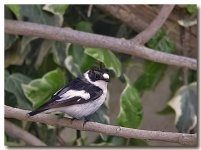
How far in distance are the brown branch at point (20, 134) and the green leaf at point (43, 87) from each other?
0.12 m

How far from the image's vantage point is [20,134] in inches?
57.0

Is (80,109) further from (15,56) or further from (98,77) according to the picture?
(15,56)

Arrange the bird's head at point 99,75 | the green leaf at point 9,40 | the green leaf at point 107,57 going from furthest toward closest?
the green leaf at point 9,40, the green leaf at point 107,57, the bird's head at point 99,75

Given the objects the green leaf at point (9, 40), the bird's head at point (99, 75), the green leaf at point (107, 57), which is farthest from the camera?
the green leaf at point (9, 40)

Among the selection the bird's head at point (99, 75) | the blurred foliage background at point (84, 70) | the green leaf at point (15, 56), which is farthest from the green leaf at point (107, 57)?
the bird's head at point (99, 75)

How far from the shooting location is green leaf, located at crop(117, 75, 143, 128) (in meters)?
1.31

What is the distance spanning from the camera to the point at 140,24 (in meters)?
1.49

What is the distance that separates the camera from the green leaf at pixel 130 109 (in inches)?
Answer: 51.7

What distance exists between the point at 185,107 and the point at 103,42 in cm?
28

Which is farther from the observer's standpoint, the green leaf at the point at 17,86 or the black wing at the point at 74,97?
the green leaf at the point at 17,86

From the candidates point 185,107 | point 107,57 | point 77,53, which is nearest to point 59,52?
point 77,53

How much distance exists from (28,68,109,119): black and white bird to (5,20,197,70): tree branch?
41 cm

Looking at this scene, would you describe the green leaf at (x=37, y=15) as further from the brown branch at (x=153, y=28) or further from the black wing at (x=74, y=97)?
the black wing at (x=74, y=97)

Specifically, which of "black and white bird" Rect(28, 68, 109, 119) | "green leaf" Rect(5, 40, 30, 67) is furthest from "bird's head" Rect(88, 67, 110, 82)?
"green leaf" Rect(5, 40, 30, 67)
